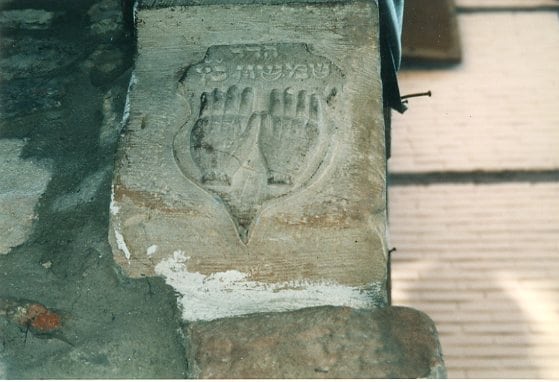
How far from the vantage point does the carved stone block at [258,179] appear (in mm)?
922

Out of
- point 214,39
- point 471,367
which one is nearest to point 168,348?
point 214,39

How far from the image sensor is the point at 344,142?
3.18 ft

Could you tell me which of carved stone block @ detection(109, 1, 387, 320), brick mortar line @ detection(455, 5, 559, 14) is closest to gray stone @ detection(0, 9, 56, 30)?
carved stone block @ detection(109, 1, 387, 320)

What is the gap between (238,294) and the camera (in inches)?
38.9

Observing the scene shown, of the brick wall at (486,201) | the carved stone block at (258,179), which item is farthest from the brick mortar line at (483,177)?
the carved stone block at (258,179)

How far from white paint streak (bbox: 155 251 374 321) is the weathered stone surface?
0.06 ft

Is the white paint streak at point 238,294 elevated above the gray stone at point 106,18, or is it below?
below

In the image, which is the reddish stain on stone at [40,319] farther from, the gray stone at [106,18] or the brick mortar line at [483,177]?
the brick mortar line at [483,177]

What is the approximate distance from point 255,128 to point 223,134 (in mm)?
58

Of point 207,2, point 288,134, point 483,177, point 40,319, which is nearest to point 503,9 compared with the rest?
point 483,177

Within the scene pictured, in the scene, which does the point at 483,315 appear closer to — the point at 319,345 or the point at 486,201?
the point at 486,201

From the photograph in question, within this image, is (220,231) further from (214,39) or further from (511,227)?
(511,227)

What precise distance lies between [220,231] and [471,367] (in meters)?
1.08

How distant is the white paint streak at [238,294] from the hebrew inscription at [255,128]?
0.11 metres
